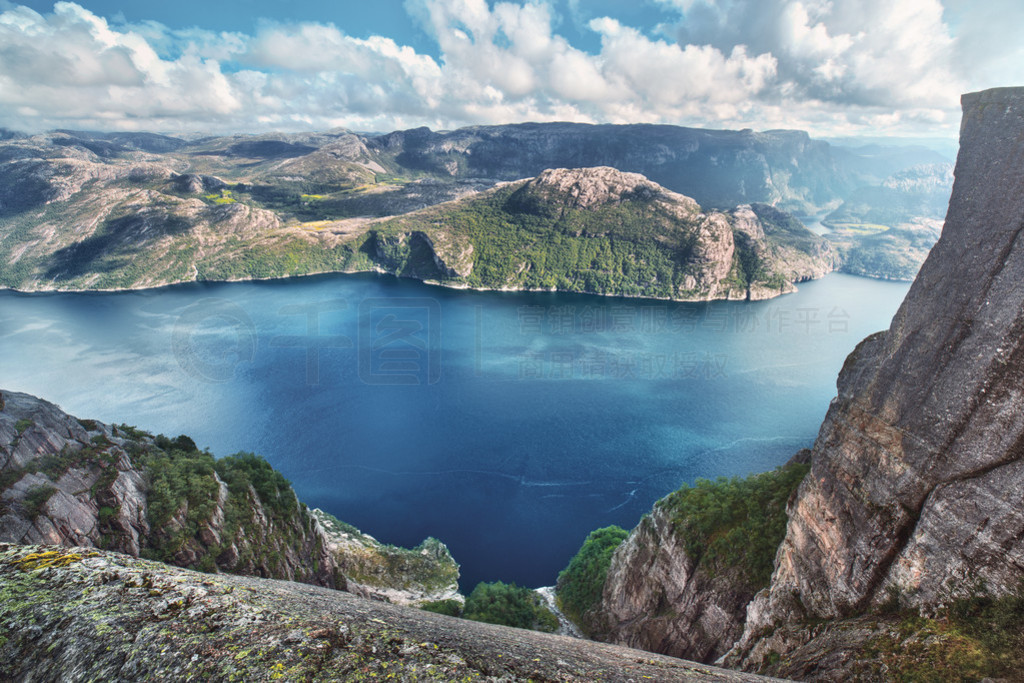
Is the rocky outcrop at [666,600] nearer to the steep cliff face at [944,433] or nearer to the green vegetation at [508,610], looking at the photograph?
the steep cliff face at [944,433]

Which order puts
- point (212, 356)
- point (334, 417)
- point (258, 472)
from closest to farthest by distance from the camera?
point (258, 472) < point (334, 417) < point (212, 356)

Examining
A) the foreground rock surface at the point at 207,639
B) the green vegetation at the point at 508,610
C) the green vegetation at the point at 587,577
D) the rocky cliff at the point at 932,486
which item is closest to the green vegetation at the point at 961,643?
the rocky cliff at the point at 932,486

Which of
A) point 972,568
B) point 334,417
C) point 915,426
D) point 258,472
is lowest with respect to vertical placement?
point 334,417

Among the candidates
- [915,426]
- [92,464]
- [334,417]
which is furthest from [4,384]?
[915,426]

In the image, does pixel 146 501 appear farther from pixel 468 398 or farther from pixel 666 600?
pixel 468 398

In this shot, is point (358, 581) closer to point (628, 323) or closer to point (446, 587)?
point (446, 587)

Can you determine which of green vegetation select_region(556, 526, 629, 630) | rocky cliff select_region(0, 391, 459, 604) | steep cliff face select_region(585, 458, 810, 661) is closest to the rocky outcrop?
steep cliff face select_region(585, 458, 810, 661)
